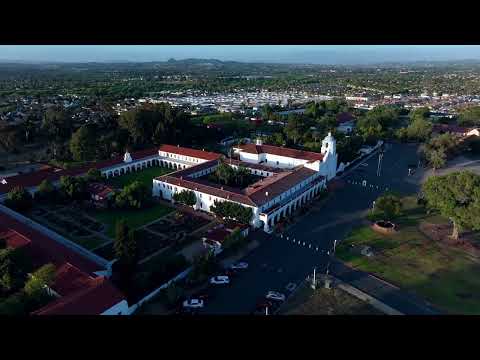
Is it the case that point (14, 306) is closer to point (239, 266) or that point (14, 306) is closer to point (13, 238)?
point (13, 238)

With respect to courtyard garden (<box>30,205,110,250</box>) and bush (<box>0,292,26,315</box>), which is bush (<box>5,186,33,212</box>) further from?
bush (<box>0,292,26,315</box>)

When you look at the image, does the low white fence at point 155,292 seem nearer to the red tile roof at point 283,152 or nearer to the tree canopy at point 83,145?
the red tile roof at point 283,152

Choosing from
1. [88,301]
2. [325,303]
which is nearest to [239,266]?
[325,303]

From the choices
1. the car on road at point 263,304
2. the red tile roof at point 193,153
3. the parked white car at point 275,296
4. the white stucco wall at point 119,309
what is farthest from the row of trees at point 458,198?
the red tile roof at point 193,153

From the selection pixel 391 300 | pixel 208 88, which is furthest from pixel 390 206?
pixel 208 88

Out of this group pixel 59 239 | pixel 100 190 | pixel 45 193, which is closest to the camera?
pixel 59 239

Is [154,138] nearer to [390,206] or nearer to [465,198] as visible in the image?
[390,206]
